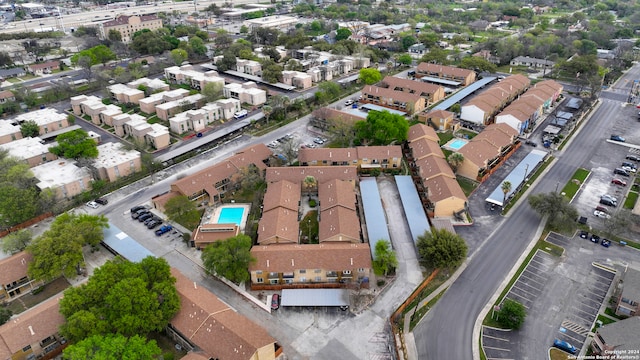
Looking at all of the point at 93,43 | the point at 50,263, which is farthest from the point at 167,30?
the point at 50,263

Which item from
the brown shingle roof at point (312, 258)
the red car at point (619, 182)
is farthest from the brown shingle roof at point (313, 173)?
the red car at point (619, 182)

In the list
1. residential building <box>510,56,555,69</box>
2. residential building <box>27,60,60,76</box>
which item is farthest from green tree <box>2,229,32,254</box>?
residential building <box>510,56,555,69</box>

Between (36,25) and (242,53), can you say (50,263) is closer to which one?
(242,53)

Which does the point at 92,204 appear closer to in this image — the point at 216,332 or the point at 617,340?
the point at 216,332

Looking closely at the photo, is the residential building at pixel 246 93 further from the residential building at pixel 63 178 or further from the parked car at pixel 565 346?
the parked car at pixel 565 346

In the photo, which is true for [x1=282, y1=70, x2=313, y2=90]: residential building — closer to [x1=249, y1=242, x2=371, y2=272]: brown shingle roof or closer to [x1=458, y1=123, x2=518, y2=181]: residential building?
[x1=458, y1=123, x2=518, y2=181]: residential building

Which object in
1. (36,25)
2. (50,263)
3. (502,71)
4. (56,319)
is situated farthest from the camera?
(36,25)

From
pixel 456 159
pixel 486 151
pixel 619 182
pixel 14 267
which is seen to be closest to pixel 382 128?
pixel 456 159
